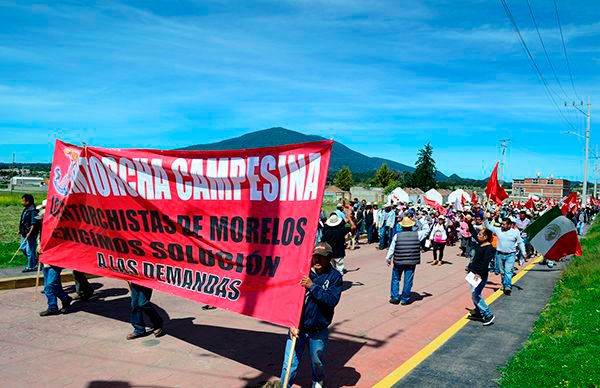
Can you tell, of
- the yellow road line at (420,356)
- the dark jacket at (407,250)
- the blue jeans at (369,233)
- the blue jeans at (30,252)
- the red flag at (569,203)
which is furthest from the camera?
the red flag at (569,203)

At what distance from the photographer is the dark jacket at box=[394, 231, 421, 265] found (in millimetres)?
9453

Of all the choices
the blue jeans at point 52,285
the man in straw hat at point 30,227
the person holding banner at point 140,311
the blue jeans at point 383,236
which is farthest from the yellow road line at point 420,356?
the blue jeans at point 383,236

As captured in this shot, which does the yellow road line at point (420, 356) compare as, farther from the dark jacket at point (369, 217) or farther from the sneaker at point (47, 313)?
the dark jacket at point (369, 217)

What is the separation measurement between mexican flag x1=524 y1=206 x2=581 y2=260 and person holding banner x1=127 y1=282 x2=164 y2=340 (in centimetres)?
928

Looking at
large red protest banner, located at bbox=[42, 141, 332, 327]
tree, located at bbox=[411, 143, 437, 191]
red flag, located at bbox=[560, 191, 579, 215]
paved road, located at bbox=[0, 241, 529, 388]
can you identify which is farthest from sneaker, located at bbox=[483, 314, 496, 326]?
tree, located at bbox=[411, 143, 437, 191]

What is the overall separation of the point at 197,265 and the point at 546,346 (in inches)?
189

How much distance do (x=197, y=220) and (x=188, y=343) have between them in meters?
2.00

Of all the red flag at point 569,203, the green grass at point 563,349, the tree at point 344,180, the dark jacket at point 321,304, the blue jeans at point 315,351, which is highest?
the tree at point 344,180

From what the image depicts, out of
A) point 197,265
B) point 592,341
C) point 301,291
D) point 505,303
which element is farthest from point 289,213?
point 505,303

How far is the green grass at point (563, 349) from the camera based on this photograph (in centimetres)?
546

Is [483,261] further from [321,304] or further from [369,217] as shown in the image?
[369,217]

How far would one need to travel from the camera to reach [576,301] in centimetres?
916

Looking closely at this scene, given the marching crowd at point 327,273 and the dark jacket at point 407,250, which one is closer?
the marching crowd at point 327,273

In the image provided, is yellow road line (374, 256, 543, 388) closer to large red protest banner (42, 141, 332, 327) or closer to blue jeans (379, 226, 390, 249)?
large red protest banner (42, 141, 332, 327)
